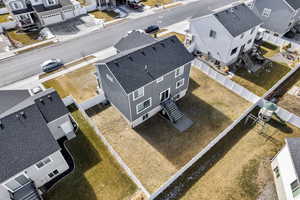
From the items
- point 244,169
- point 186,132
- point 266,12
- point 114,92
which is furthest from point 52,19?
point 244,169

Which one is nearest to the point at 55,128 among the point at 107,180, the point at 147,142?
the point at 107,180

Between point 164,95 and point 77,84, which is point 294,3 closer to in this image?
point 164,95

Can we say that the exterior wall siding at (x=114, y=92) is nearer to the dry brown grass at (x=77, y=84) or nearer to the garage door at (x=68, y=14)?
the dry brown grass at (x=77, y=84)

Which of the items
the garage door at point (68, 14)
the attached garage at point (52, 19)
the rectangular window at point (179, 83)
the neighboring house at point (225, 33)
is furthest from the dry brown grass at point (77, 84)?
the garage door at point (68, 14)

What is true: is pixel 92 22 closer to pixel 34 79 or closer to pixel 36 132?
pixel 34 79

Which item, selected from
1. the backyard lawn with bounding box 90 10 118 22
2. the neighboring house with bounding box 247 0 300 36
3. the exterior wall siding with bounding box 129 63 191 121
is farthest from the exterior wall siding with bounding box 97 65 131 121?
the neighboring house with bounding box 247 0 300 36

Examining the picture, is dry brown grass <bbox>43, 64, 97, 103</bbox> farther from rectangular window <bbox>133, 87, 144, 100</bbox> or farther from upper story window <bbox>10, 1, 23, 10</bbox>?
upper story window <bbox>10, 1, 23, 10</bbox>

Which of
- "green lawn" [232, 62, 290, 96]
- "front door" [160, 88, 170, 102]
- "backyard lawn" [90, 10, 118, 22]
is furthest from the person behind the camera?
"backyard lawn" [90, 10, 118, 22]
